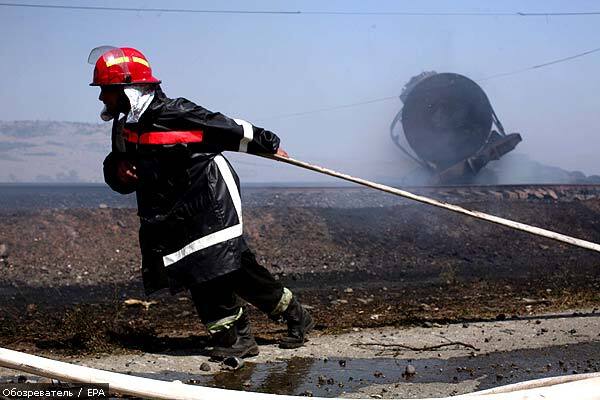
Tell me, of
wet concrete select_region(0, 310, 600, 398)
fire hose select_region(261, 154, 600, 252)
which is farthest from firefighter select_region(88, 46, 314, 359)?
fire hose select_region(261, 154, 600, 252)

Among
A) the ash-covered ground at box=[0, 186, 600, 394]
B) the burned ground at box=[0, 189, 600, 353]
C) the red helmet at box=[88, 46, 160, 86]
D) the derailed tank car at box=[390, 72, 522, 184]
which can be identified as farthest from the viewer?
the derailed tank car at box=[390, 72, 522, 184]

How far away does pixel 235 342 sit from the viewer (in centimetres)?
555

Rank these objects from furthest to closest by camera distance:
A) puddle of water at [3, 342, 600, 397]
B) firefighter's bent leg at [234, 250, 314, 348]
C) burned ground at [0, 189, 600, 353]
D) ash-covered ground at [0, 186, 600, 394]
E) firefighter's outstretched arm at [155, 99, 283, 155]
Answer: burned ground at [0, 189, 600, 353] → ash-covered ground at [0, 186, 600, 394] → firefighter's bent leg at [234, 250, 314, 348] → firefighter's outstretched arm at [155, 99, 283, 155] → puddle of water at [3, 342, 600, 397]

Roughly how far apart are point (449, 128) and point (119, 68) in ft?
55.4

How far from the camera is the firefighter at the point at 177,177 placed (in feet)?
17.0

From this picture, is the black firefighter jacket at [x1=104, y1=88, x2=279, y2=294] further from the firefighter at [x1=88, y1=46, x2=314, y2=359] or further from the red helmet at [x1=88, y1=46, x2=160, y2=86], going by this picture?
the red helmet at [x1=88, y1=46, x2=160, y2=86]

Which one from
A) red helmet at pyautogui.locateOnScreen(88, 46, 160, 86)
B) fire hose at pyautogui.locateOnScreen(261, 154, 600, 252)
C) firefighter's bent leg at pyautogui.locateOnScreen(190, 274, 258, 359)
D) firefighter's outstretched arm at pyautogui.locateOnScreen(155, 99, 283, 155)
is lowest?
firefighter's bent leg at pyautogui.locateOnScreen(190, 274, 258, 359)

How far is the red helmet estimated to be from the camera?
5121 mm

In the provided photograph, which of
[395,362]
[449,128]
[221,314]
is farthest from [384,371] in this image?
[449,128]

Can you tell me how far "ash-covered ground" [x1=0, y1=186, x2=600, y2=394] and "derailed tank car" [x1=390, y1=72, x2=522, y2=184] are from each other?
6556mm

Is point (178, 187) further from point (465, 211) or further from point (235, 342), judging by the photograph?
point (465, 211)

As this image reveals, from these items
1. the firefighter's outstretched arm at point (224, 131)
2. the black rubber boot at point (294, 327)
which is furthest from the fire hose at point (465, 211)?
the black rubber boot at point (294, 327)

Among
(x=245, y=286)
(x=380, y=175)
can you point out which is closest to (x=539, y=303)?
(x=245, y=286)

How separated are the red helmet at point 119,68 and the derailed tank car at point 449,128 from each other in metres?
16.1
